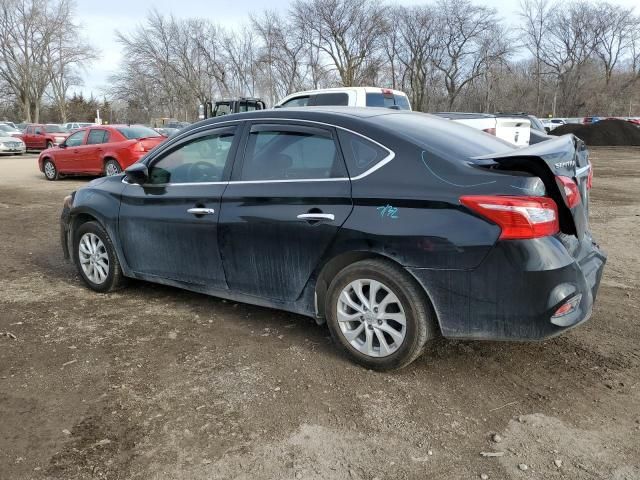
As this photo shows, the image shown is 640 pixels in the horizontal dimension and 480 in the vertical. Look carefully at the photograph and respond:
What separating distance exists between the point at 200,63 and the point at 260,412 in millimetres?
63759

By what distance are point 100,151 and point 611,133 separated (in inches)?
1157

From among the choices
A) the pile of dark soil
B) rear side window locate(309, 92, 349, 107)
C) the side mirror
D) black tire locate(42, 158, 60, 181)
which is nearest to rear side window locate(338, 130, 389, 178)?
the side mirror

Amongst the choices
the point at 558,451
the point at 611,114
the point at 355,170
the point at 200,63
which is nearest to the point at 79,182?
the point at 355,170

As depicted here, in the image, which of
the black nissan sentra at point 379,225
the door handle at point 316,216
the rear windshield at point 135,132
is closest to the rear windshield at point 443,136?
the black nissan sentra at point 379,225

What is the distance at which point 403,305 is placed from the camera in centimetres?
329

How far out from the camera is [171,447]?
2.77 metres

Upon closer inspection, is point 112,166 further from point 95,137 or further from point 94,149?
point 95,137

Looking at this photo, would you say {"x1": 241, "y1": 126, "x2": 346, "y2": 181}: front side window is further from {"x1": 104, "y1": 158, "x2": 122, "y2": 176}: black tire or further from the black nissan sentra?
{"x1": 104, "y1": 158, "x2": 122, "y2": 176}: black tire

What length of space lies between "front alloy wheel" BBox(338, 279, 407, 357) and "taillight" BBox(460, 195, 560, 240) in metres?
0.74

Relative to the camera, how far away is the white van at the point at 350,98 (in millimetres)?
11797

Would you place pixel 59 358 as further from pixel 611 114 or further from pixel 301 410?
pixel 611 114

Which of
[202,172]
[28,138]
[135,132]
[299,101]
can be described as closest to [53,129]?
[28,138]

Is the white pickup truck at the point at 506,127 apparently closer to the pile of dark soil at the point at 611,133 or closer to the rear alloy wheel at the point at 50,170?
the rear alloy wheel at the point at 50,170

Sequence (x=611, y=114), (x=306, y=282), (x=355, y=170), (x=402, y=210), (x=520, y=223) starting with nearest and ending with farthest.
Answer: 1. (x=520, y=223)
2. (x=402, y=210)
3. (x=355, y=170)
4. (x=306, y=282)
5. (x=611, y=114)
